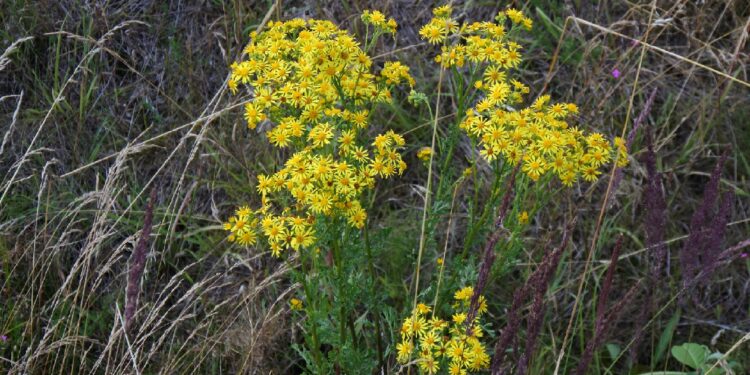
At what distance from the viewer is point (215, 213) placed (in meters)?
3.46

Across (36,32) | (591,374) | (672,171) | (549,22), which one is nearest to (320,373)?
(591,374)

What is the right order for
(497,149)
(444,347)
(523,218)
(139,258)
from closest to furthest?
1. (139,258)
2. (444,347)
3. (497,149)
4. (523,218)

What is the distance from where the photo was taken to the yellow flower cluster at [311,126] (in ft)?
7.30

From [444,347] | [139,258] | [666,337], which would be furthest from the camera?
[666,337]

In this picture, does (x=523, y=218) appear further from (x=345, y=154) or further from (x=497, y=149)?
(x=345, y=154)

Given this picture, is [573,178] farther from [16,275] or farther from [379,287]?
[16,275]

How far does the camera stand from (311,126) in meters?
2.43

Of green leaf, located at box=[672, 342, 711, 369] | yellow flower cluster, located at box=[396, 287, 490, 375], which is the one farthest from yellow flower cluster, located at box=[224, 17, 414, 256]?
green leaf, located at box=[672, 342, 711, 369]

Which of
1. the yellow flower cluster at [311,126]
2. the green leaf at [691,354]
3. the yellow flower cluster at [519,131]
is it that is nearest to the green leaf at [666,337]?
the green leaf at [691,354]

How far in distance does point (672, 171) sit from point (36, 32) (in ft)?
10.5

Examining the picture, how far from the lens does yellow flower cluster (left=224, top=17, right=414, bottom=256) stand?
7.30 ft

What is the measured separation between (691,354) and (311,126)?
61.0 inches

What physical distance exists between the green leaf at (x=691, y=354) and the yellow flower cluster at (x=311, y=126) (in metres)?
1.26

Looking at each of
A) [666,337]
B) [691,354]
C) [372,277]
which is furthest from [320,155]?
[666,337]
